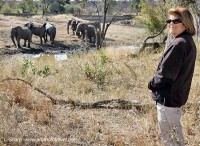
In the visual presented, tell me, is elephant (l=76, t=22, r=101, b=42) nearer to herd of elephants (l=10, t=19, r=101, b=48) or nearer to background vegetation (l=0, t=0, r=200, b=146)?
herd of elephants (l=10, t=19, r=101, b=48)

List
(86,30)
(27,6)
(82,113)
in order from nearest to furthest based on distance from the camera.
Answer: (82,113) < (86,30) < (27,6)

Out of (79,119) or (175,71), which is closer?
(175,71)

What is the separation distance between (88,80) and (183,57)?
219 inches

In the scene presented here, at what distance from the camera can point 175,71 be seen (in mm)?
3578

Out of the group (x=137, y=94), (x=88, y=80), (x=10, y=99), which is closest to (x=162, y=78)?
(x=10, y=99)

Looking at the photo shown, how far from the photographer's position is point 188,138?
201 inches

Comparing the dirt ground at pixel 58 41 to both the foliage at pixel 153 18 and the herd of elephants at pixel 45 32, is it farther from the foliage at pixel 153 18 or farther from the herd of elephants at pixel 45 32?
the foliage at pixel 153 18

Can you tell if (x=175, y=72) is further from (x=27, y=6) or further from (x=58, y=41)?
(x=27, y=6)

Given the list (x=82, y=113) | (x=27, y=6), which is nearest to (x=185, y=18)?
(x=82, y=113)

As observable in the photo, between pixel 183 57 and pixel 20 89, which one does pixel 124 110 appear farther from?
pixel 183 57

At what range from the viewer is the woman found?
3.55 m

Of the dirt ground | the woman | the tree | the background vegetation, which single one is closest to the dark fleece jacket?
the woman

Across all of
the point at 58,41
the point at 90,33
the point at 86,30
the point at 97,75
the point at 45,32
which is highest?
the point at 97,75

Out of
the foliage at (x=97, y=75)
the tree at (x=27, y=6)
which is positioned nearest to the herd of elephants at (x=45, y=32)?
the foliage at (x=97, y=75)
